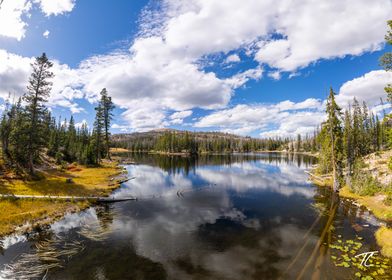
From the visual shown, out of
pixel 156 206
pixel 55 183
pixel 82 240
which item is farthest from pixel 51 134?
pixel 82 240

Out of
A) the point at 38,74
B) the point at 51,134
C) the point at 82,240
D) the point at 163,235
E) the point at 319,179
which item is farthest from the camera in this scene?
the point at 51,134

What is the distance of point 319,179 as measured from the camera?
5078 centimetres

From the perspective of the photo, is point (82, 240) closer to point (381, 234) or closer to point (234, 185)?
point (381, 234)

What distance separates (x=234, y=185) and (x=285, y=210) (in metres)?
17.9

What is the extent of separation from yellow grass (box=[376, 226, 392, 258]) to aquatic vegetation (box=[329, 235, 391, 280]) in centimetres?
80

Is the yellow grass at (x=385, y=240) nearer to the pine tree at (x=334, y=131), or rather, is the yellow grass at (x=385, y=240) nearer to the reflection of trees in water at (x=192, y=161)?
the pine tree at (x=334, y=131)

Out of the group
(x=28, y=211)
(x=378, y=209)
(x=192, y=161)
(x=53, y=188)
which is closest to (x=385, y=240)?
(x=378, y=209)

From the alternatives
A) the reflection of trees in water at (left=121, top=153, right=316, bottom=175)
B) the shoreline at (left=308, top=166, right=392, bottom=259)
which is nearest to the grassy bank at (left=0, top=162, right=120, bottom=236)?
the reflection of trees in water at (left=121, top=153, right=316, bottom=175)

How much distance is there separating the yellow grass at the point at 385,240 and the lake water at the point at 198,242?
61 cm

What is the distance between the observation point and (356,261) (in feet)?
51.0

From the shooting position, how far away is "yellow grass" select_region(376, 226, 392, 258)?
1673cm

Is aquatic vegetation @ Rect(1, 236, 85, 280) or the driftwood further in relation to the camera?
the driftwood

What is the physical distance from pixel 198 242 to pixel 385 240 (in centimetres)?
1565

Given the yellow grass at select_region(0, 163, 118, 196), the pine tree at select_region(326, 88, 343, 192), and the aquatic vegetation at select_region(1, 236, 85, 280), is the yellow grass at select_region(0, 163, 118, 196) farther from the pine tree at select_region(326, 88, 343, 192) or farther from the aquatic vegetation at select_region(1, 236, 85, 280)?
the pine tree at select_region(326, 88, 343, 192)
